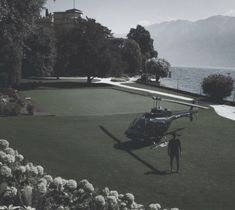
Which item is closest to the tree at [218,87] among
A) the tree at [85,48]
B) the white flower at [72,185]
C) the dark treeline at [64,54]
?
the dark treeline at [64,54]

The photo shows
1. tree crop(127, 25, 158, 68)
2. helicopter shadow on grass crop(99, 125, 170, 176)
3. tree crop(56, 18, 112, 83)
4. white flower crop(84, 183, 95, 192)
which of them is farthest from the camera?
tree crop(127, 25, 158, 68)

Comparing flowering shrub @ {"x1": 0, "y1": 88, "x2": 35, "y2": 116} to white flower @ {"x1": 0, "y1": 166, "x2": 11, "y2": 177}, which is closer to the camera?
white flower @ {"x1": 0, "y1": 166, "x2": 11, "y2": 177}

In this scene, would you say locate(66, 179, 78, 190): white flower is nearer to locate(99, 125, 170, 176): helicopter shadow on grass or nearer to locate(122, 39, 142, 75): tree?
locate(99, 125, 170, 176): helicopter shadow on grass

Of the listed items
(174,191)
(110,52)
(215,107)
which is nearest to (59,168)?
(174,191)

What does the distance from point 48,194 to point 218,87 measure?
48.0 meters

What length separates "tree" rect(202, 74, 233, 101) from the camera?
2160 inches

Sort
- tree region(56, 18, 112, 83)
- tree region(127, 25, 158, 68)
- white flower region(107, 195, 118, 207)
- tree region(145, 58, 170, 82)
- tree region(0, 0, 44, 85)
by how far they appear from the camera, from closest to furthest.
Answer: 1. white flower region(107, 195, 118, 207)
2. tree region(0, 0, 44, 85)
3. tree region(56, 18, 112, 83)
4. tree region(145, 58, 170, 82)
5. tree region(127, 25, 158, 68)

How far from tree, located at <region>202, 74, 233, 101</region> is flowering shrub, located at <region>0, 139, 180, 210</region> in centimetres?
4696

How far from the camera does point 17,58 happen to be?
2347 inches

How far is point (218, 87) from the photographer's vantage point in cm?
5528

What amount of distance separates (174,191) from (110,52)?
185 feet

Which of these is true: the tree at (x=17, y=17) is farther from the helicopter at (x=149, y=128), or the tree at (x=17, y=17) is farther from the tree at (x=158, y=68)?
→ the tree at (x=158, y=68)

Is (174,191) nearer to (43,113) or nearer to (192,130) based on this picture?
(192,130)

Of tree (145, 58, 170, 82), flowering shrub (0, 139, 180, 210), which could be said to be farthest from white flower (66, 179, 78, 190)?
tree (145, 58, 170, 82)
